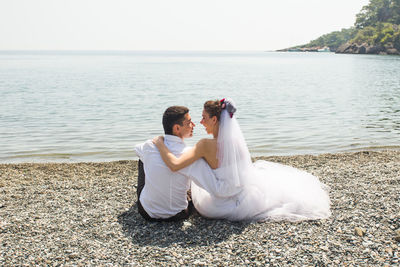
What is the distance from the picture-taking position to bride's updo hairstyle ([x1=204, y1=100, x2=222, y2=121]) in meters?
5.41

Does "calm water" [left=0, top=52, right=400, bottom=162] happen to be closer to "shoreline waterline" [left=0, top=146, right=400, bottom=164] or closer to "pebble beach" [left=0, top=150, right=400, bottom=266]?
"shoreline waterline" [left=0, top=146, right=400, bottom=164]

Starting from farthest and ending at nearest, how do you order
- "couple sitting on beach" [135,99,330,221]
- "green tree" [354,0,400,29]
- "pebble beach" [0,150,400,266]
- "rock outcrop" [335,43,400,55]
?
"green tree" [354,0,400,29], "rock outcrop" [335,43,400,55], "couple sitting on beach" [135,99,330,221], "pebble beach" [0,150,400,266]

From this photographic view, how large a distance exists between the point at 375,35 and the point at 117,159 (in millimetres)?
118129

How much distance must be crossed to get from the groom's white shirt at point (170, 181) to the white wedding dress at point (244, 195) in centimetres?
11

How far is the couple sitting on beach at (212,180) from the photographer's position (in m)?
5.41

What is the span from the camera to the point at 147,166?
5559 millimetres

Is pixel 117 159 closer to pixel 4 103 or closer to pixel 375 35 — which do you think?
pixel 4 103

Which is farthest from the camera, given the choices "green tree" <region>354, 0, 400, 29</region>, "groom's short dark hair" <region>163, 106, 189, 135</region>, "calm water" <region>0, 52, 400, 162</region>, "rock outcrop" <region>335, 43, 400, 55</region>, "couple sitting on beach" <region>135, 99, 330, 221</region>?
"green tree" <region>354, 0, 400, 29</region>

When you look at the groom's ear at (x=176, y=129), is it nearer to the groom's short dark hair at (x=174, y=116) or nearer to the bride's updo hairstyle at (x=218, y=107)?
the groom's short dark hair at (x=174, y=116)

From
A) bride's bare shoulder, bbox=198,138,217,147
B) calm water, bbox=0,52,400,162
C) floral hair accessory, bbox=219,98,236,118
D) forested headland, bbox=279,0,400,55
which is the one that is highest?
forested headland, bbox=279,0,400,55

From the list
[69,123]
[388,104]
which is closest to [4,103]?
[69,123]

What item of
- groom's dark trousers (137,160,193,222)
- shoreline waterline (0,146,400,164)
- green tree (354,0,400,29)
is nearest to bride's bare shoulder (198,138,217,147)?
groom's dark trousers (137,160,193,222)

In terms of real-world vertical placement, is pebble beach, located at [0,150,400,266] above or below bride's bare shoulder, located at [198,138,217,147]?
below

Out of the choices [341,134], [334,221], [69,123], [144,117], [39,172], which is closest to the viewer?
[334,221]
